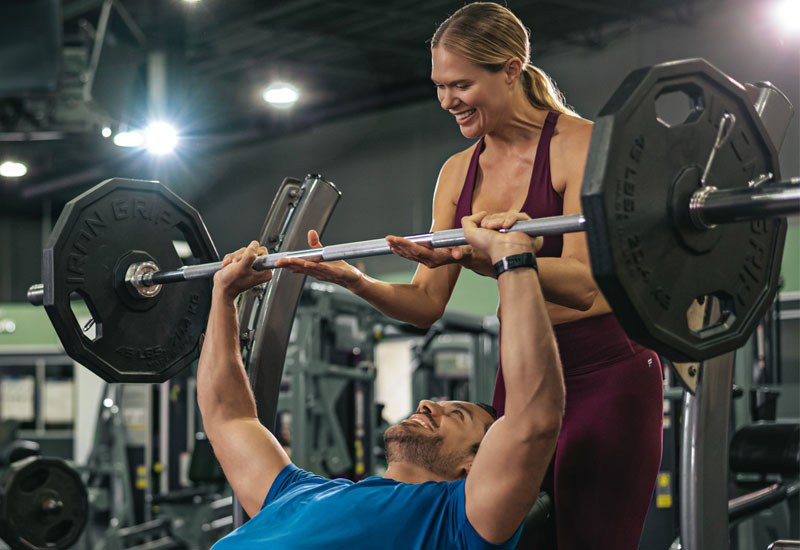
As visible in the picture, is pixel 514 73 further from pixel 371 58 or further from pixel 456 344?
pixel 371 58

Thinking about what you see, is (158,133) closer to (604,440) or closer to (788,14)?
(788,14)

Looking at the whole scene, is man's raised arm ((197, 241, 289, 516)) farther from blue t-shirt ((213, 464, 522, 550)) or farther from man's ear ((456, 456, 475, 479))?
man's ear ((456, 456, 475, 479))

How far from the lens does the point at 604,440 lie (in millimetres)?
1736

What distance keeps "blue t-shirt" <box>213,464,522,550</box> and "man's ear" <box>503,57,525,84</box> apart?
787 mm

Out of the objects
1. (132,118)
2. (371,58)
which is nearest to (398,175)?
(371,58)

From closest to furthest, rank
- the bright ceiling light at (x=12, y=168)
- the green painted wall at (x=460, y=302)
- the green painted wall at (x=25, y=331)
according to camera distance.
A: the green painted wall at (x=460, y=302) → the bright ceiling light at (x=12, y=168) → the green painted wall at (x=25, y=331)

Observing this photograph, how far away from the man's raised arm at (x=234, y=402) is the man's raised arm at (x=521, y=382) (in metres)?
0.62

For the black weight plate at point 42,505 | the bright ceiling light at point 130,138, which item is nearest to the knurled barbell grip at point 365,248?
the black weight plate at point 42,505

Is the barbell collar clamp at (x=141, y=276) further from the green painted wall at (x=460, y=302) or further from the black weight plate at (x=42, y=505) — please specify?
the green painted wall at (x=460, y=302)

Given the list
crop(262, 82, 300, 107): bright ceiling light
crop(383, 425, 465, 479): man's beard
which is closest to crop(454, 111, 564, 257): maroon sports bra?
crop(383, 425, 465, 479): man's beard

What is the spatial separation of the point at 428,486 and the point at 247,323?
2.64 ft

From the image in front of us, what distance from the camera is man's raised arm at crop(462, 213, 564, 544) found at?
1.43 meters

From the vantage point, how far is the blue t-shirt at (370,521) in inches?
62.7

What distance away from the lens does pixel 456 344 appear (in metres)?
7.49
